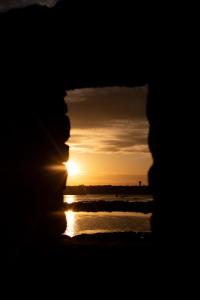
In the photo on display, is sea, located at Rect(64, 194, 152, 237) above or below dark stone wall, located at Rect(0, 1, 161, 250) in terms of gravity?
below

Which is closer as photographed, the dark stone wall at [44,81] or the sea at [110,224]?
the dark stone wall at [44,81]

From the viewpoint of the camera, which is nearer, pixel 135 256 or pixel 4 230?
pixel 135 256

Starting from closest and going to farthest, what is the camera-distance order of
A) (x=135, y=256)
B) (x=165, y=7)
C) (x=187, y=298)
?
(x=187, y=298), (x=165, y=7), (x=135, y=256)

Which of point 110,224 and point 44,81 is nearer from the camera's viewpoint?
point 44,81

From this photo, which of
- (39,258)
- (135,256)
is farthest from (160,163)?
(39,258)

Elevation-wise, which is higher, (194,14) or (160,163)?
(194,14)

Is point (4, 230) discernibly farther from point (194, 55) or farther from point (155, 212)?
point (194, 55)

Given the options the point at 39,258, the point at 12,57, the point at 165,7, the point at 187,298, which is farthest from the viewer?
the point at 12,57

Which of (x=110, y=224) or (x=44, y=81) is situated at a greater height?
(x=44, y=81)

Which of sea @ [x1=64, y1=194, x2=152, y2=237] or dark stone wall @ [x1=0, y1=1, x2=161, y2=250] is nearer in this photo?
dark stone wall @ [x1=0, y1=1, x2=161, y2=250]

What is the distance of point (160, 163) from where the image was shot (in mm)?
3820

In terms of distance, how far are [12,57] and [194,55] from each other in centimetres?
224

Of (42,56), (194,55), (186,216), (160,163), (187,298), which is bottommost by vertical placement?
(187,298)

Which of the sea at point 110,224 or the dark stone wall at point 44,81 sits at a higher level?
the dark stone wall at point 44,81
